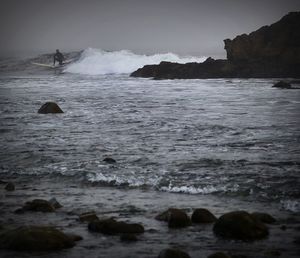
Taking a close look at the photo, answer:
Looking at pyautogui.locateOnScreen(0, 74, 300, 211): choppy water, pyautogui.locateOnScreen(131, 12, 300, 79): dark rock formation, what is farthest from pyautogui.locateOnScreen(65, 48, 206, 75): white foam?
pyautogui.locateOnScreen(0, 74, 300, 211): choppy water

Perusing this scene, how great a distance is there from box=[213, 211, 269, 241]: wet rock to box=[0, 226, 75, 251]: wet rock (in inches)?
82.6

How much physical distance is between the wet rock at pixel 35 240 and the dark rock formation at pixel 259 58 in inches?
2657

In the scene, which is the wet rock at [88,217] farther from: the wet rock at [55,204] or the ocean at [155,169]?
the wet rock at [55,204]

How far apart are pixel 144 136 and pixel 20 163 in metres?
5.36

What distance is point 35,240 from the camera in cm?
588

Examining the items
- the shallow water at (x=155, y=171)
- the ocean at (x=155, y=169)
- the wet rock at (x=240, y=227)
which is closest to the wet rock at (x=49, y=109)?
the ocean at (x=155, y=169)

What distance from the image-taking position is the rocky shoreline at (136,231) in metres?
5.81

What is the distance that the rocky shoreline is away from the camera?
5.81m

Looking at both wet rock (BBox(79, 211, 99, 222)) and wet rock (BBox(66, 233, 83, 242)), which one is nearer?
wet rock (BBox(66, 233, 83, 242))

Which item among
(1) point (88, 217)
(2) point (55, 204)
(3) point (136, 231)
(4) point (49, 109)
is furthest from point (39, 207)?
(4) point (49, 109)

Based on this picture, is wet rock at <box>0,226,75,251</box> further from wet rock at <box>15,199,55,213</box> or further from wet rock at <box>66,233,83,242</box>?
wet rock at <box>15,199,55,213</box>

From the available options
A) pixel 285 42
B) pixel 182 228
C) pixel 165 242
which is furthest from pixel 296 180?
pixel 285 42

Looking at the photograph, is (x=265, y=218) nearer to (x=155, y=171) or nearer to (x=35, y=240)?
(x=35, y=240)

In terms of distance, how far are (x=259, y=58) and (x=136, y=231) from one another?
7076cm
